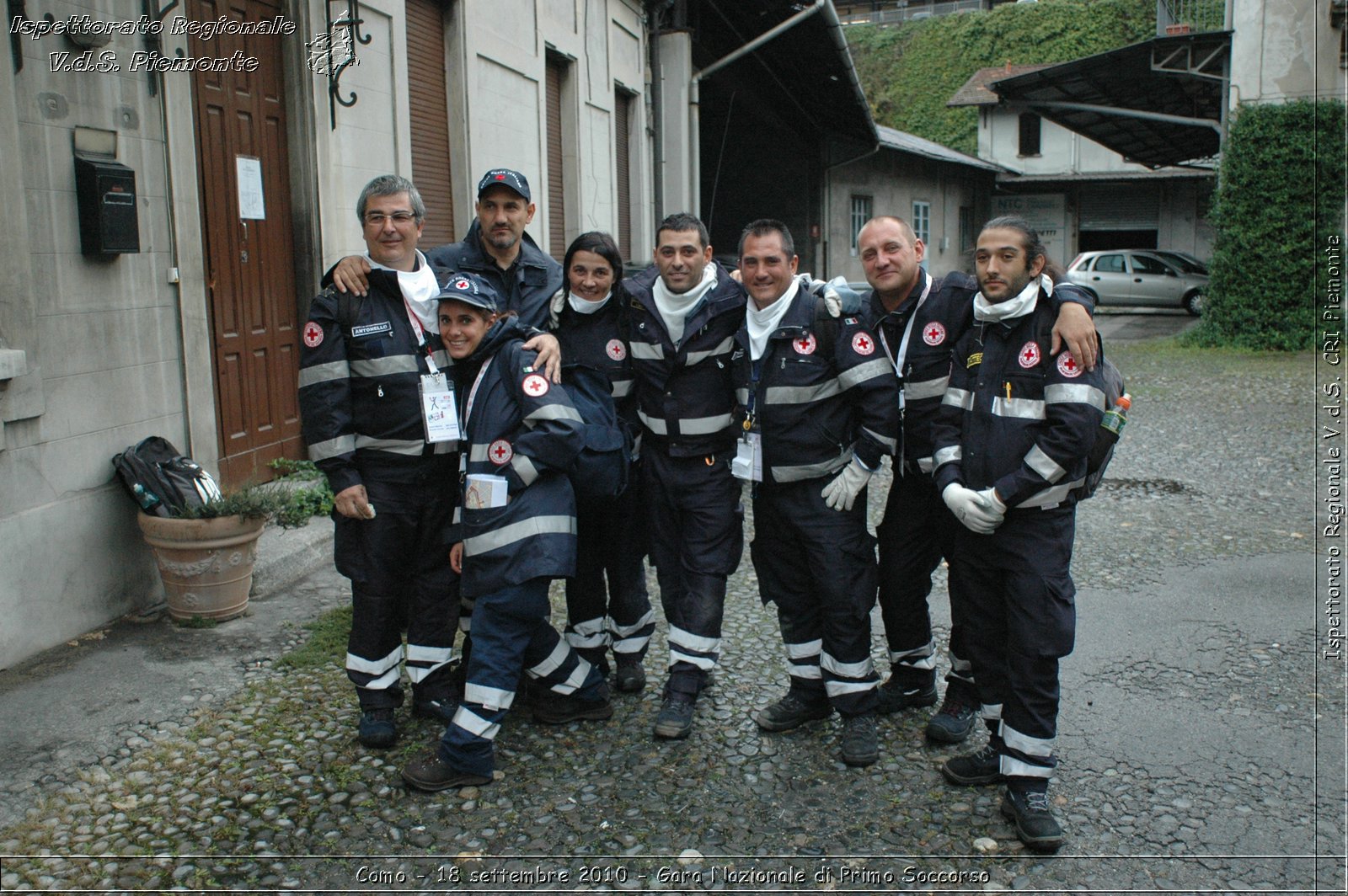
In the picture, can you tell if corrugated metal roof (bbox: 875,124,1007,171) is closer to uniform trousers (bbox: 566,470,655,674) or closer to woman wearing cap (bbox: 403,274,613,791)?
uniform trousers (bbox: 566,470,655,674)

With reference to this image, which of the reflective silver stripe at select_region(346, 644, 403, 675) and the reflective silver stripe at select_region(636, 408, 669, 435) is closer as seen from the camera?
the reflective silver stripe at select_region(346, 644, 403, 675)

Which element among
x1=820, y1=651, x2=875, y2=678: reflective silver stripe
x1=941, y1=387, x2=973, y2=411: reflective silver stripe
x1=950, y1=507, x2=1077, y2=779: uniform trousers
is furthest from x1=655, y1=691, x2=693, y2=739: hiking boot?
x1=941, y1=387, x2=973, y2=411: reflective silver stripe

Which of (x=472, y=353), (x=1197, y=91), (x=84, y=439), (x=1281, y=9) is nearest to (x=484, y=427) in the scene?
(x=472, y=353)

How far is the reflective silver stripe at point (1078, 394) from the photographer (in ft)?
10.9

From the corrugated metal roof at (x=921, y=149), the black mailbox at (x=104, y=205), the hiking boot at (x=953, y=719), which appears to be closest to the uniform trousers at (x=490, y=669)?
the hiking boot at (x=953, y=719)

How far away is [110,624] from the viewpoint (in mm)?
5098

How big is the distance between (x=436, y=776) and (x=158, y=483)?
233cm

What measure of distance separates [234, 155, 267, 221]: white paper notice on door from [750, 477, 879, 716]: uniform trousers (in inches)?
153

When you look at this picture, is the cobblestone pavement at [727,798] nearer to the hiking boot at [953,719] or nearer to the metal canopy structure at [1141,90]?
the hiking boot at [953,719]

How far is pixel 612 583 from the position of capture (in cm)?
459

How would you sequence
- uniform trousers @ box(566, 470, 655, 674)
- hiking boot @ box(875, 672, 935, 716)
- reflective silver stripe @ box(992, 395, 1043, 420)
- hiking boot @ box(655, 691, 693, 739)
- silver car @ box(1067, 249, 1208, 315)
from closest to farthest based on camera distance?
reflective silver stripe @ box(992, 395, 1043, 420) < hiking boot @ box(655, 691, 693, 739) < hiking boot @ box(875, 672, 935, 716) < uniform trousers @ box(566, 470, 655, 674) < silver car @ box(1067, 249, 1208, 315)

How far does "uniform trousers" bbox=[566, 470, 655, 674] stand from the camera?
4.48 metres

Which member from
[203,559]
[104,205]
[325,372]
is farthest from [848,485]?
[104,205]

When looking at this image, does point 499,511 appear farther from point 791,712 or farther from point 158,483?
point 158,483
